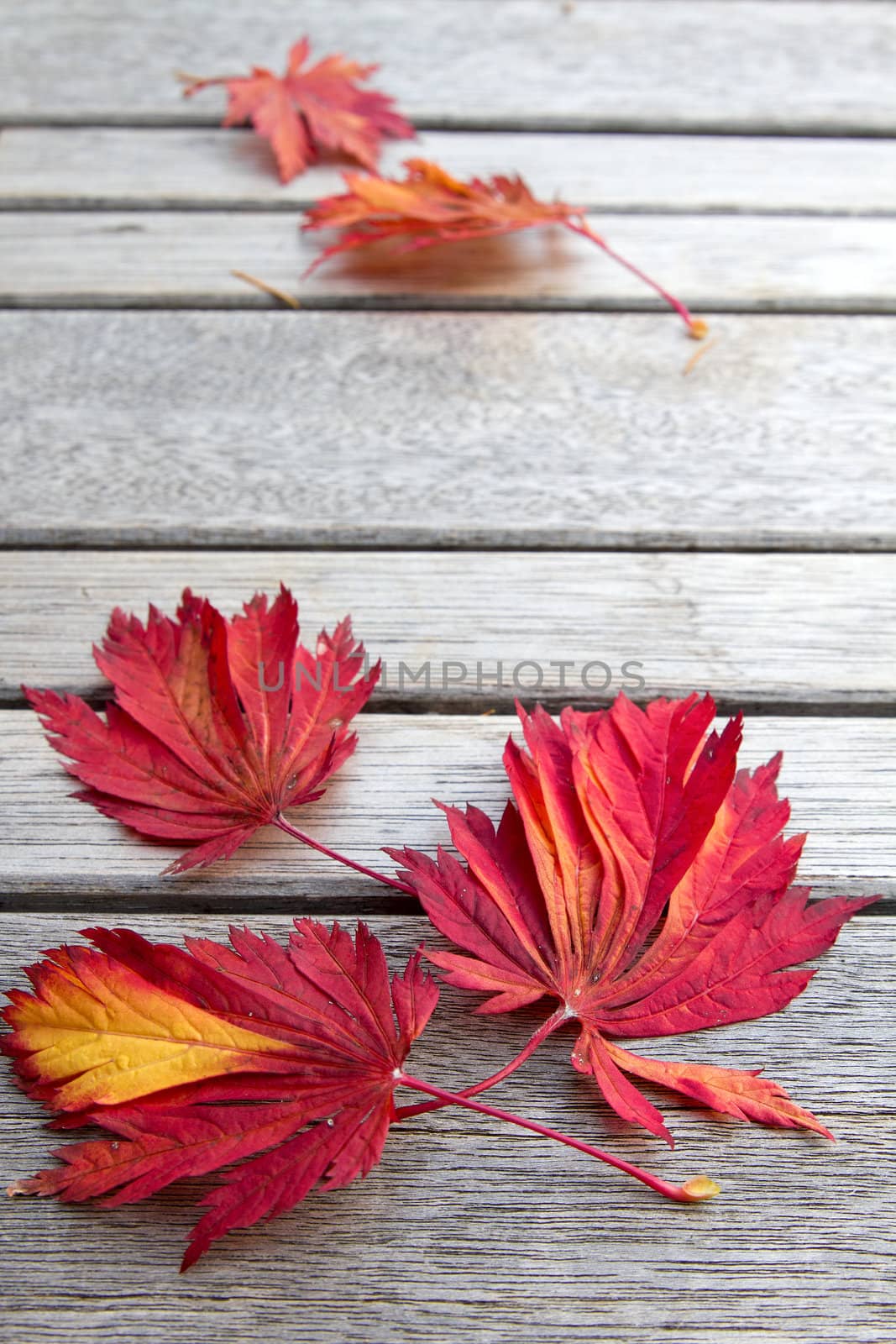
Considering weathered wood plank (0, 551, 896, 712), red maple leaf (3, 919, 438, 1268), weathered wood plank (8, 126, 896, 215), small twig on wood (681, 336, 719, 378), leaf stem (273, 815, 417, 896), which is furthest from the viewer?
weathered wood plank (8, 126, 896, 215)

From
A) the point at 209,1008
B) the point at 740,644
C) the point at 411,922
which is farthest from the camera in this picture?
the point at 740,644

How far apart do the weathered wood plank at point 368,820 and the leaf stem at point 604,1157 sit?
0.46 feet

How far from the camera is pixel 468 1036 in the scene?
0.57m

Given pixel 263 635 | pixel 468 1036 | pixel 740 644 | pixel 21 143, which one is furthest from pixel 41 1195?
pixel 21 143

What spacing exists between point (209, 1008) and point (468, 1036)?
15 centimetres

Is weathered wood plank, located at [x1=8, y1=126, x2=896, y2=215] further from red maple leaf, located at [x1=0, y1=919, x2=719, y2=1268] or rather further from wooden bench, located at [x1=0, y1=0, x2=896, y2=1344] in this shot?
red maple leaf, located at [x1=0, y1=919, x2=719, y2=1268]

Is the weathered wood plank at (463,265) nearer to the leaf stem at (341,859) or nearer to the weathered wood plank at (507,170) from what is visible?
the weathered wood plank at (507,170)

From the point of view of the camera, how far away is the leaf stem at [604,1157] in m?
0.50

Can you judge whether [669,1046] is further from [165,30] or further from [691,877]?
[165,30]

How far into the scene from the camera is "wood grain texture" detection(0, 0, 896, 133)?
43.1 inches

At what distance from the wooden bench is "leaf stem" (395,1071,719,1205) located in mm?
13

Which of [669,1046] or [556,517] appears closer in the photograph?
[669,1046]

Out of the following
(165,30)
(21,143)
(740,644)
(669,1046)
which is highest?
(165,30)

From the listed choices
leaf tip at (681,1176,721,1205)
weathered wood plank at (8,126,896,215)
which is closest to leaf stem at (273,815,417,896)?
leaf tip at (681,1176,721,1205)
